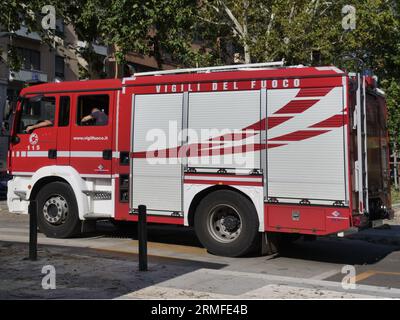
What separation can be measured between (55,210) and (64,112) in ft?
6.35

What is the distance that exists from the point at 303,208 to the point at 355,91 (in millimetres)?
1958

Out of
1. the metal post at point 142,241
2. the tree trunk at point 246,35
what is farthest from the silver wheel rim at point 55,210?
the tree trunk at point 246,35

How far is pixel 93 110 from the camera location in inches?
431

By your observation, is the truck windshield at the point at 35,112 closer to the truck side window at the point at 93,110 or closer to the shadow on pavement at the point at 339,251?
the truck side window at the point at 93,110

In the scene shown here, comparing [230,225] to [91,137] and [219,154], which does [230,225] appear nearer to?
[219,154]

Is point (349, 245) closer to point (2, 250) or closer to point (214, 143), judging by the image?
point (214, 143)

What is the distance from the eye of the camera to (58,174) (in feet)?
36.3

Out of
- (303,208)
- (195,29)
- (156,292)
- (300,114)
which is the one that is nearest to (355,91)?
(300,114)

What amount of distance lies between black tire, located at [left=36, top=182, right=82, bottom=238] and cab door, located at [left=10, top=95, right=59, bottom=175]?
1.73 feet

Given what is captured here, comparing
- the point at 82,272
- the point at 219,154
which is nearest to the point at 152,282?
the point at 82,272

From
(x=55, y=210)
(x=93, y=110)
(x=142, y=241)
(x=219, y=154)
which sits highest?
(x=93, y=110)

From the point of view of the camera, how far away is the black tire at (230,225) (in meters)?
9.20

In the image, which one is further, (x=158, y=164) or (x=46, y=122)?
(x=46, y=122)

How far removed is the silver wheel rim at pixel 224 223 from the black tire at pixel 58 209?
289 centimetres
